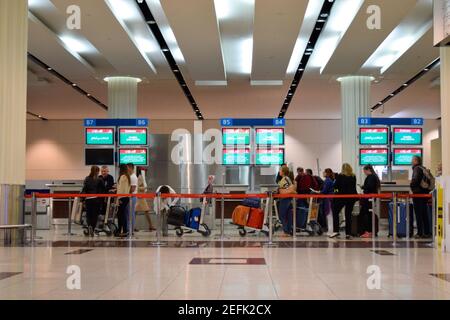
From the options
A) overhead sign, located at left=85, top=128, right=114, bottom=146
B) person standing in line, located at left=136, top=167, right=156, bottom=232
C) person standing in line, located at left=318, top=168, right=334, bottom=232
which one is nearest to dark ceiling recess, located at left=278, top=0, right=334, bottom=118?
person standing in line, located at left=318, top=168, right=334, bottom=232

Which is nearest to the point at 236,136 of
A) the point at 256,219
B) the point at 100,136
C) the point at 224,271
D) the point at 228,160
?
the point at 228,160

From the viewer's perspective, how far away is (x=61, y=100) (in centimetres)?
2595

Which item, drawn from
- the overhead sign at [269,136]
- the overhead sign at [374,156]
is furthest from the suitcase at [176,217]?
the overhead sign at [374,156]

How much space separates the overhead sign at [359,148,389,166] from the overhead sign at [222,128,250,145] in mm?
3447

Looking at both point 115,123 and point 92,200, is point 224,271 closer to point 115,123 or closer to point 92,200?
point 92,200

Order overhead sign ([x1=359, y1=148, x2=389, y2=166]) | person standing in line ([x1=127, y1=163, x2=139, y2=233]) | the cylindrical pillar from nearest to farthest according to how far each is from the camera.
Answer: the cylindrical pillar < person standing in line ([x1=127, y1=163, x2=139, y2=233]) < overhead sign ([x1=359, y1=148, x2=389, y2=166])

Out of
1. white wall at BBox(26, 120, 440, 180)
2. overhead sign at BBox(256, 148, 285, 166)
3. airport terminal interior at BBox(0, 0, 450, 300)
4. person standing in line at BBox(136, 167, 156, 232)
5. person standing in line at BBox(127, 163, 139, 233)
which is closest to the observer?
airport terminal interior at BBox(0, 0, 450, 300)

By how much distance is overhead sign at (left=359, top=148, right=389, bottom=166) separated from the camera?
57.8 ft

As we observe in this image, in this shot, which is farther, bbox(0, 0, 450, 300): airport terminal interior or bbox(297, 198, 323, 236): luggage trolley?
bbox(297, 198, 323, 236): luggage trolley

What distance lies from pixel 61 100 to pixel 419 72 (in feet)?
49.3

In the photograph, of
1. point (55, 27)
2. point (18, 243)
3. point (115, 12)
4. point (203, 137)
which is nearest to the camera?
point (18, 243)

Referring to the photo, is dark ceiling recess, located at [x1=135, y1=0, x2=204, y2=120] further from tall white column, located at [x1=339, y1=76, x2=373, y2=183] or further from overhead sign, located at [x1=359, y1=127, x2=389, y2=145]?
overhead sign, located at [x1=359, y1=127, x2=389, y2=145]
